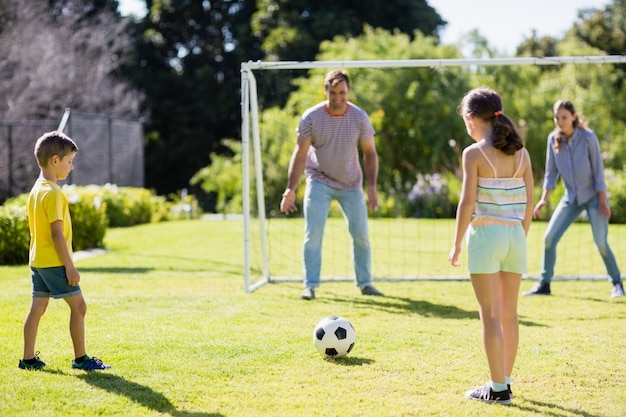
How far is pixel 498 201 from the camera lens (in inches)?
158

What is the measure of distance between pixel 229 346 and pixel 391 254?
629 cm

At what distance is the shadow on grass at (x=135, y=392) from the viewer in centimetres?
391

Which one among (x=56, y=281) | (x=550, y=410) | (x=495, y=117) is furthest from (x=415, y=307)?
(x=56, y=281)

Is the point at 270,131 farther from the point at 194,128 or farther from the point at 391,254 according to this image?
the point at 194,128

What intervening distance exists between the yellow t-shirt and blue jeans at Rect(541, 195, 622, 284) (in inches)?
182

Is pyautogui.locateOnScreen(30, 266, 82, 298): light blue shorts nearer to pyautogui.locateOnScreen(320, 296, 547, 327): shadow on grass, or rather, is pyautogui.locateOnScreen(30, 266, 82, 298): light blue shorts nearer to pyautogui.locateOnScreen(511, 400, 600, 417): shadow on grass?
pyautogui.locateOnScreen(511, 400, 600, 417): shadow on grass

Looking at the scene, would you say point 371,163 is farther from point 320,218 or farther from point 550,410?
point 550,410

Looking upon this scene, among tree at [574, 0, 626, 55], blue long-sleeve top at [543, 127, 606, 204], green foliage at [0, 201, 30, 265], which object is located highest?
tree at [574, 0, 626, 55]

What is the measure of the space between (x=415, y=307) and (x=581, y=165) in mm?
1981

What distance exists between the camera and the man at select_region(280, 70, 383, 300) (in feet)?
23.7

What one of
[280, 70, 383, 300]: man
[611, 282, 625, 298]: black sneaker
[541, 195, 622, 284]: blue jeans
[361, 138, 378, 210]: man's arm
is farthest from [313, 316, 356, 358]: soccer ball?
[611, 282, 625, 298]: black sneaker

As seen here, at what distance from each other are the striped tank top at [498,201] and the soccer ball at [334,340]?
128 cm

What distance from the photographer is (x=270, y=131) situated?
1634 centimetres

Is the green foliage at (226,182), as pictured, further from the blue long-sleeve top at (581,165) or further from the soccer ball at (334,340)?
the soccer ball at (334,340)
